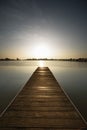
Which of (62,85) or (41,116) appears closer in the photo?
(41,116)

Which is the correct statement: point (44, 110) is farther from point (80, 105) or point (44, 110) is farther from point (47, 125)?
point (80, 105)

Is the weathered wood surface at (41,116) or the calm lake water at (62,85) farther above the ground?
the weathered wood surface at (41,116)

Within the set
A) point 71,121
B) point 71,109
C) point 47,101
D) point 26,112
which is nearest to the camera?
point 71,121

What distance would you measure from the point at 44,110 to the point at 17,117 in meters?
1.12

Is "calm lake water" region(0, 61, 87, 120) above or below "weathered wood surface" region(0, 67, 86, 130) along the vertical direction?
below

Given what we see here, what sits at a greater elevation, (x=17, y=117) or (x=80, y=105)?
(x=17, y=117)

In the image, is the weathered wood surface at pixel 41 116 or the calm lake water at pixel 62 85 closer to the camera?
the weathered wood surface at pixel 41 116

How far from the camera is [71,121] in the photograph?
17.4 feet

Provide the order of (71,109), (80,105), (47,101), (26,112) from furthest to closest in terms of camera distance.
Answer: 1. (80,105)
2. (47,101)
3. (71,109)
4. (26,112)

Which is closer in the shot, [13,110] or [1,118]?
[1,118]

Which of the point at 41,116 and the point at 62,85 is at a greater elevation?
the point at 41,116

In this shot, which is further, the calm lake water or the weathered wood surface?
the calm lake water

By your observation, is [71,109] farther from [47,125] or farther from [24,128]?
[24,128]

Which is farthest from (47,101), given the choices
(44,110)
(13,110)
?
(13,110)
